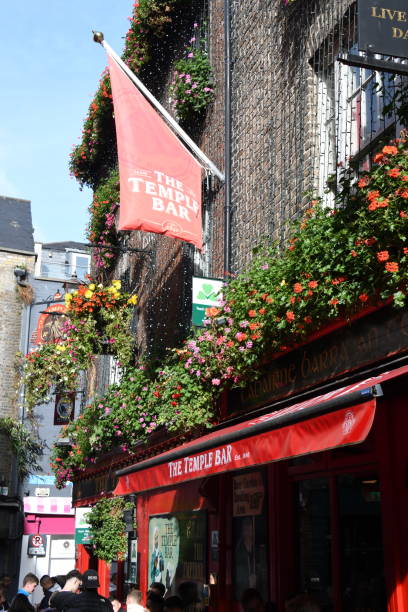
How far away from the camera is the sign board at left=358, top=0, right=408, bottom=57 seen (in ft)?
18.7

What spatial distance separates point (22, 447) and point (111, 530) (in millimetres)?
18902

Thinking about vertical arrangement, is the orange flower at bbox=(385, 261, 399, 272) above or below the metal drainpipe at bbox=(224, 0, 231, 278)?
below

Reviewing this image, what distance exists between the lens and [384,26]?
5.84 m

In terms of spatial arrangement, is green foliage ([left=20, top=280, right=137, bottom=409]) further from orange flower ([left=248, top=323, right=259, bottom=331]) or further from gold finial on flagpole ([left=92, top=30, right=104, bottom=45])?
orange flower ([left=248, top=323, right=259, bottom=331])

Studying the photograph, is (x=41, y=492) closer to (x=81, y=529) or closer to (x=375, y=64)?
(x=81, y=529)

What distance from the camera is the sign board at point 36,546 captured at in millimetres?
30703

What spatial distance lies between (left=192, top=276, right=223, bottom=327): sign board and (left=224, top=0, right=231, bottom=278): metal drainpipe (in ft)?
0.87

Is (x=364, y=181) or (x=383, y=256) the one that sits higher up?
(x=364, y=181)

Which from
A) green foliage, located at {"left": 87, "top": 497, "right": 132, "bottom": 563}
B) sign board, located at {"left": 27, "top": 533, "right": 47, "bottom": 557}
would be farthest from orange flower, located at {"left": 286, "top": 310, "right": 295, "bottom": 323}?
sign board, located at {"left": 27, "top": 533, "right": 47, "bottom": 557}

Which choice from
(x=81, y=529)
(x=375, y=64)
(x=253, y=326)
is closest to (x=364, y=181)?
(x=375, y=64)

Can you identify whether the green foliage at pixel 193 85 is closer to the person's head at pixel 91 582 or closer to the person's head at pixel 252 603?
the person's head at pixel 91 582

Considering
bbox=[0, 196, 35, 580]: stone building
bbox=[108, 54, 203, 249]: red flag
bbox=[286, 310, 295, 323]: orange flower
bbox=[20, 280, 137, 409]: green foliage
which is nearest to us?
bbox=[286, 310, 295, 323]: orange flower

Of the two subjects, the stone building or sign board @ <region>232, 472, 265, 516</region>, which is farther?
the stone building

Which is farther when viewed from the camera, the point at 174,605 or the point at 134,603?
the point at 134,603
